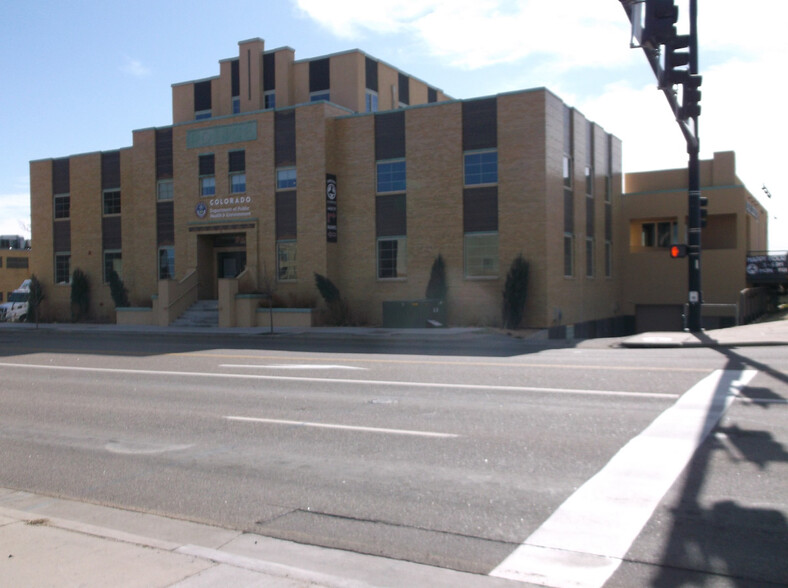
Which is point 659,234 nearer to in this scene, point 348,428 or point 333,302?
point 333,302

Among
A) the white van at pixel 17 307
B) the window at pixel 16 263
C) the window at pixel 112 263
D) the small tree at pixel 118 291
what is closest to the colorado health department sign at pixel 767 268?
the small tree at pixel 118 291

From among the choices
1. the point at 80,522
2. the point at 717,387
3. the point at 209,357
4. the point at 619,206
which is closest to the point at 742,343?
the point at 717,387

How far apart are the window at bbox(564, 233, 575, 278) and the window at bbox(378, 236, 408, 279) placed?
20.5 ft

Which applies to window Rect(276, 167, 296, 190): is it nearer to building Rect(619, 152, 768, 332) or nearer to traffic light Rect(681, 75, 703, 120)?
building Rect(619, 152, 768, 332)

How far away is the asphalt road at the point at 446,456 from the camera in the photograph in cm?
522

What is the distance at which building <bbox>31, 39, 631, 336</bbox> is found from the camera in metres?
26.9

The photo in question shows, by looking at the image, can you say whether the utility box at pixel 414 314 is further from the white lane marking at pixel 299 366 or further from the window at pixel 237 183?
the white lane marking at pixel 299 366

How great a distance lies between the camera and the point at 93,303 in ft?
120

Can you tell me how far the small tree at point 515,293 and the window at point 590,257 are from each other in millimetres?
6513

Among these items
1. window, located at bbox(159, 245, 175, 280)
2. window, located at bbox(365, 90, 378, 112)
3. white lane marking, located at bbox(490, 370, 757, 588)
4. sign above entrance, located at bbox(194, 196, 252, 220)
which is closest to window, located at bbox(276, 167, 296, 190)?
sign above entrance, located at bbox(194, 196, 252, 220)

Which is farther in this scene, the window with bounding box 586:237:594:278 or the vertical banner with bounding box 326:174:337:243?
the window with bounding box 586:237:594:278

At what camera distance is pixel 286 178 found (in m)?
30.6

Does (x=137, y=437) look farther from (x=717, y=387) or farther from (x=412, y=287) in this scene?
(x=412, y=287)

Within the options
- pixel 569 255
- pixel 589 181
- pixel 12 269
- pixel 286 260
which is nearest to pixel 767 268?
pixel 589 181
